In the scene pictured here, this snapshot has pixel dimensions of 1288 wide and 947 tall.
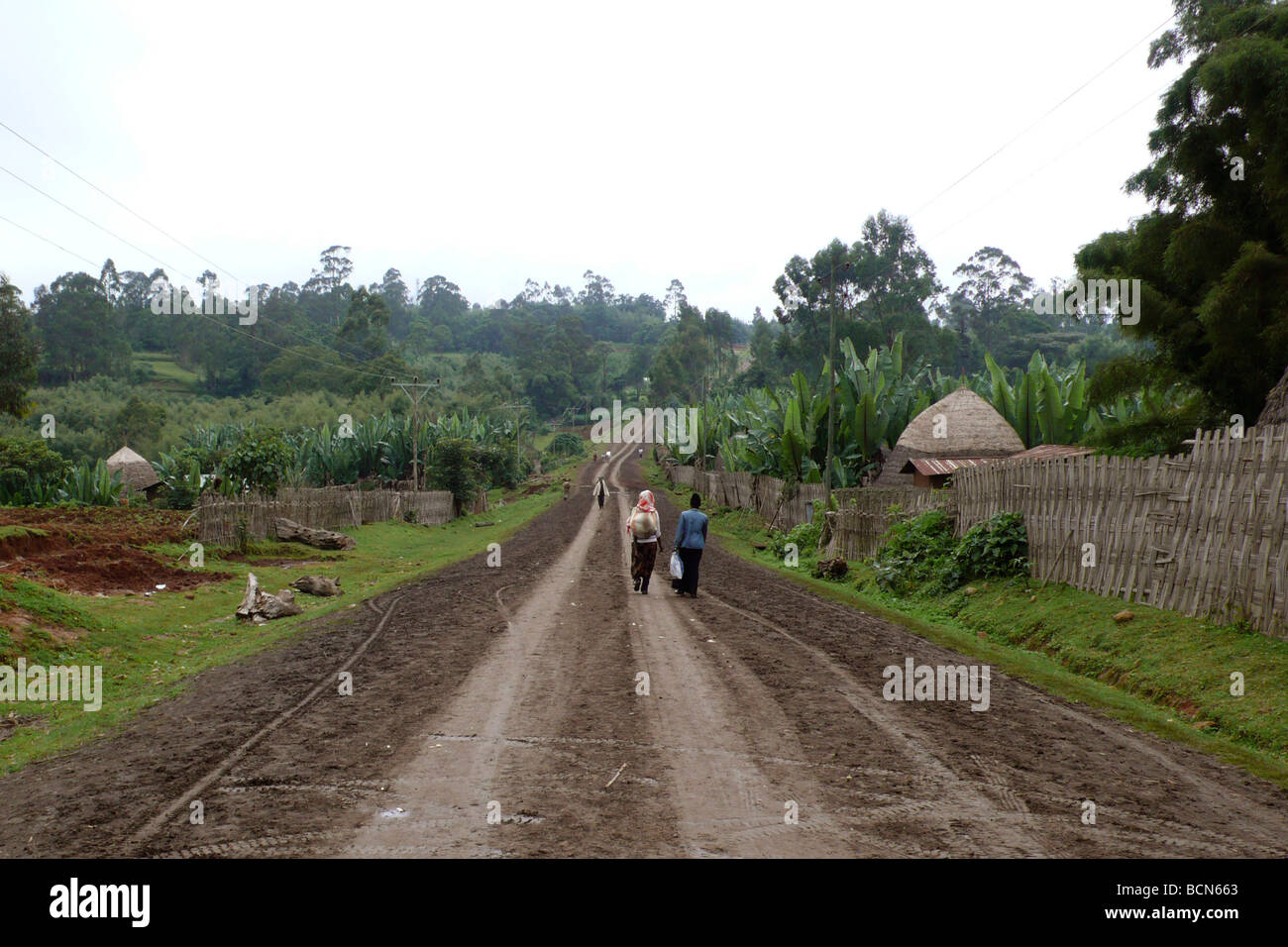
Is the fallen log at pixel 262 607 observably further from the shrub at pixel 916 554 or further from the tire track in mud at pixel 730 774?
the shrub at pixel 916 554

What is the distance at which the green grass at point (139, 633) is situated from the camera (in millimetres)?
8172

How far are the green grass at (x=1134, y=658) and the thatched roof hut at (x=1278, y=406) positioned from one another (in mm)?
3466

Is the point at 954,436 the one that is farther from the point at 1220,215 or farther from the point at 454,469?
the point at 454,469

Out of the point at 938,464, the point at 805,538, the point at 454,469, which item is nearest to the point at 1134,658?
the point at 805,538

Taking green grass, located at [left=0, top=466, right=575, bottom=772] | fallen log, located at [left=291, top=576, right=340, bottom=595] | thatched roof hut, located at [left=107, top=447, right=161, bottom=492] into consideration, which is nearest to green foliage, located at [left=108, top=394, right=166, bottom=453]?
thatched roof hut, located at [left=107, top=447, right=161, bottom=492]

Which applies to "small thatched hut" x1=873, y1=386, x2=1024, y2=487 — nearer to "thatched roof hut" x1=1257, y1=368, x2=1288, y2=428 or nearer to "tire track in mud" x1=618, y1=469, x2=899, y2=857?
"thatched roof hut" x1=1257, y1=368, x2=1288, y2=428

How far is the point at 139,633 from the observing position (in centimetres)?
1252

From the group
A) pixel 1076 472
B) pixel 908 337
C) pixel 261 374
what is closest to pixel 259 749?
pixel 1076 472

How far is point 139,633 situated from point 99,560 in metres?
5.83

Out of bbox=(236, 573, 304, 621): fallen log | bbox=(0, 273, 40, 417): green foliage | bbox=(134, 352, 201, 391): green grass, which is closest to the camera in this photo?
bbox=(236, 573, 304, 621): fallen log

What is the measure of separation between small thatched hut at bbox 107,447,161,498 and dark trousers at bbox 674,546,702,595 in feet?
128

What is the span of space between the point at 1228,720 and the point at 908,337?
2949 inches

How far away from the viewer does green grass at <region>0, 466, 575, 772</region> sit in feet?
26.8
